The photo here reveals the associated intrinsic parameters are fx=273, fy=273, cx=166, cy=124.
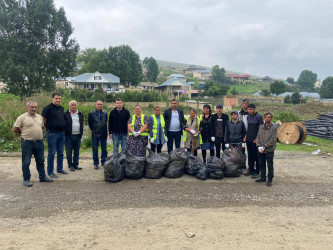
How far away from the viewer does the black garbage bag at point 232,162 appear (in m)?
6.38

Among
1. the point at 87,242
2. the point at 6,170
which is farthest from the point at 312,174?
the point at 6,170

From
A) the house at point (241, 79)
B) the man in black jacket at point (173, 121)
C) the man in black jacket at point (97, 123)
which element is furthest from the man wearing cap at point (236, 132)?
the house at point (241, 79)

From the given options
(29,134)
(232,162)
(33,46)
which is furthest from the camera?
(33,46)

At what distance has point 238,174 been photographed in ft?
21.4

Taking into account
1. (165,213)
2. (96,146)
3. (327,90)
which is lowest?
(165,213)

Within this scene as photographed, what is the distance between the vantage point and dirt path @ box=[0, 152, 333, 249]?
11.8 ft

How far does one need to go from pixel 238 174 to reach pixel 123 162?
8.97 feet

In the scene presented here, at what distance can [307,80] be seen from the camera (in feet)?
353

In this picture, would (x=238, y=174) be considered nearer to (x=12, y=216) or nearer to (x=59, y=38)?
(x=12, y=216)

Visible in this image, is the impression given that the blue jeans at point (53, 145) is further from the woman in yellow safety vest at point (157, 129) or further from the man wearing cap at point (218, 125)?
the man wearing cap at point (218, 125)

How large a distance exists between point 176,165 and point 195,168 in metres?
0.45

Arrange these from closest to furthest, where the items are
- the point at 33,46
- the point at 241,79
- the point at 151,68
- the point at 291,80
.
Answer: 1. the point at 33,46
2. the point at 151,68
3. the point at 241,79
4. the point at 291,80

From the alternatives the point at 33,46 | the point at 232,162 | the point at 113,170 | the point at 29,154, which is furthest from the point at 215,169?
the point at 33,46

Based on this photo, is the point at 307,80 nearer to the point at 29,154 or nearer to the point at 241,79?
the point at 241,79
